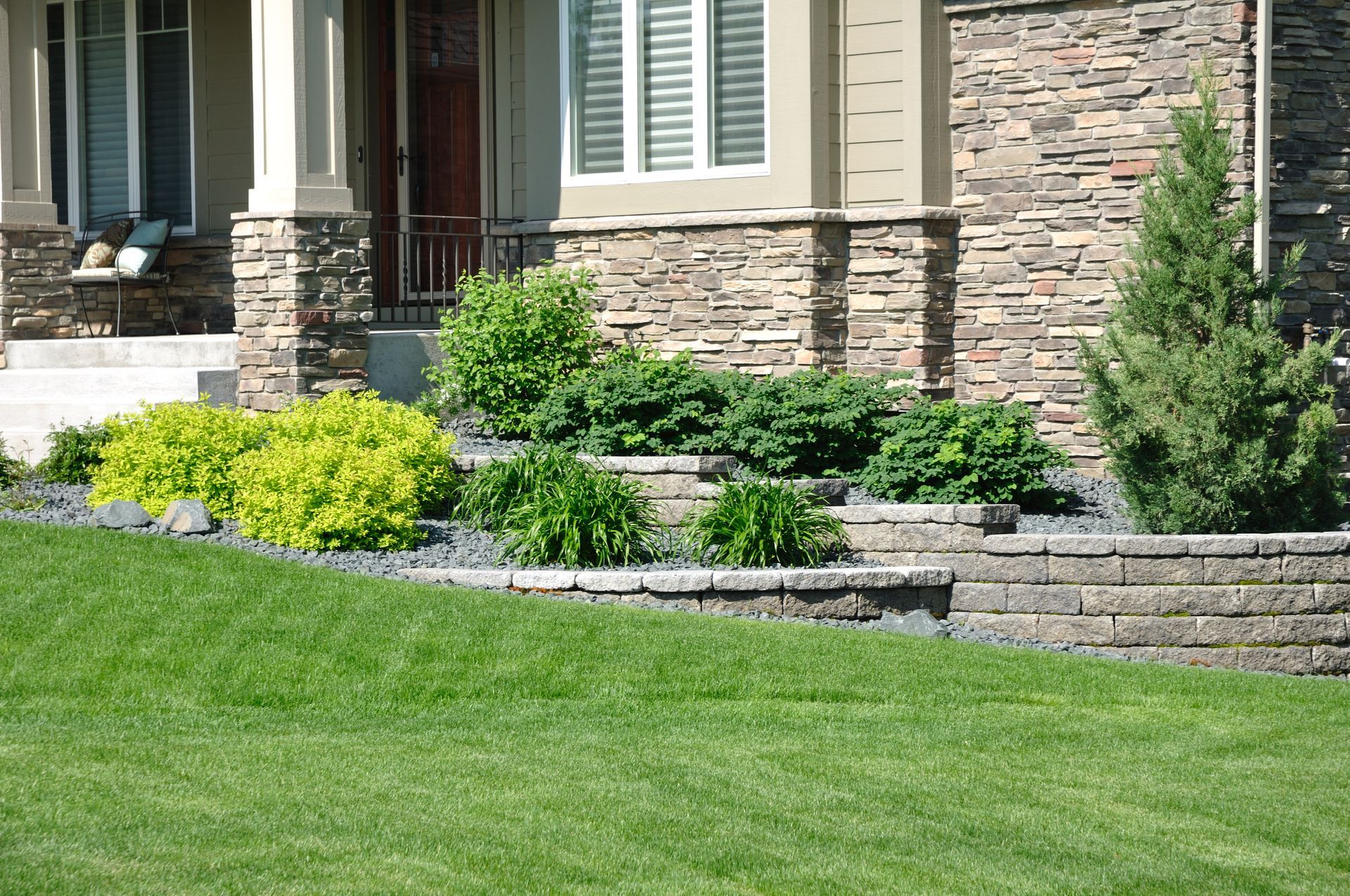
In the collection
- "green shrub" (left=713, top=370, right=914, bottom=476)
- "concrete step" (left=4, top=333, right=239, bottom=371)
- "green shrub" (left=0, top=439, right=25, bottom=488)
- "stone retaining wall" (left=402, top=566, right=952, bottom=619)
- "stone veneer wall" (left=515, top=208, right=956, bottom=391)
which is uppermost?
"stone veneer wall" (left=515, top=208, right=956, bottom=391)

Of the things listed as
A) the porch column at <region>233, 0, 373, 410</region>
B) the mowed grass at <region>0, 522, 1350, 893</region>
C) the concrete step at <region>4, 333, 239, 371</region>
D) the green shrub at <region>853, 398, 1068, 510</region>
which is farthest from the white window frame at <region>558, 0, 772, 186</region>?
the mowed grass at <region>0, 522, 1350, 893</region>

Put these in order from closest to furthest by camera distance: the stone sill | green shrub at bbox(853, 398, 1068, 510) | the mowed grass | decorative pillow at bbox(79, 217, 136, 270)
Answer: the mowed grass < green shrub at bbox(853, 398, 1068, 510) < the stone sill < decorative pillow at bbox(79, 217, 136, 270)

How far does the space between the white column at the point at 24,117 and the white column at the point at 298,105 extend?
2.66 m

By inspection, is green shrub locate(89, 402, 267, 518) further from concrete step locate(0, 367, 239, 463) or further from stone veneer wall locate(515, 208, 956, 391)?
stone veneer wall locate(515, 208, 956, 391)

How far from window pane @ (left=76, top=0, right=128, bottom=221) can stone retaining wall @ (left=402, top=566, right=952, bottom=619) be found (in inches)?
283

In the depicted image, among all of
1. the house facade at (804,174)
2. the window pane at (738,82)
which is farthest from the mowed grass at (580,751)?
the window pane at (738,82)

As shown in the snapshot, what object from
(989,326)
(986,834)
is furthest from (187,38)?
(986,834)

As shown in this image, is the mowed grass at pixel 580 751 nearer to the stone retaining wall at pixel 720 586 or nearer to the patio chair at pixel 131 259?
the stone retaining wall at pixel 720 586

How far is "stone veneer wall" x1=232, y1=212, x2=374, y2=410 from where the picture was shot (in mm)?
9359

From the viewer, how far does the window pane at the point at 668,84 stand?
10.2 m

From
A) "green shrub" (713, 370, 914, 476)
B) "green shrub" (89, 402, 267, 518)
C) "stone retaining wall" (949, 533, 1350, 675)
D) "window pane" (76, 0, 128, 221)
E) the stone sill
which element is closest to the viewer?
"stone retaining wall" (949, 533, 1350, 675)

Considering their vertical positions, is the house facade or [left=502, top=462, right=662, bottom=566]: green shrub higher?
the house facade

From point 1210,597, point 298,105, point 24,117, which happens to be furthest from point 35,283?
point 1210,597

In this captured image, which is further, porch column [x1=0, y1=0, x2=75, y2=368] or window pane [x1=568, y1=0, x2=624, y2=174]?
porch column [x1=0, y1=0, x2=75, y2=368]
